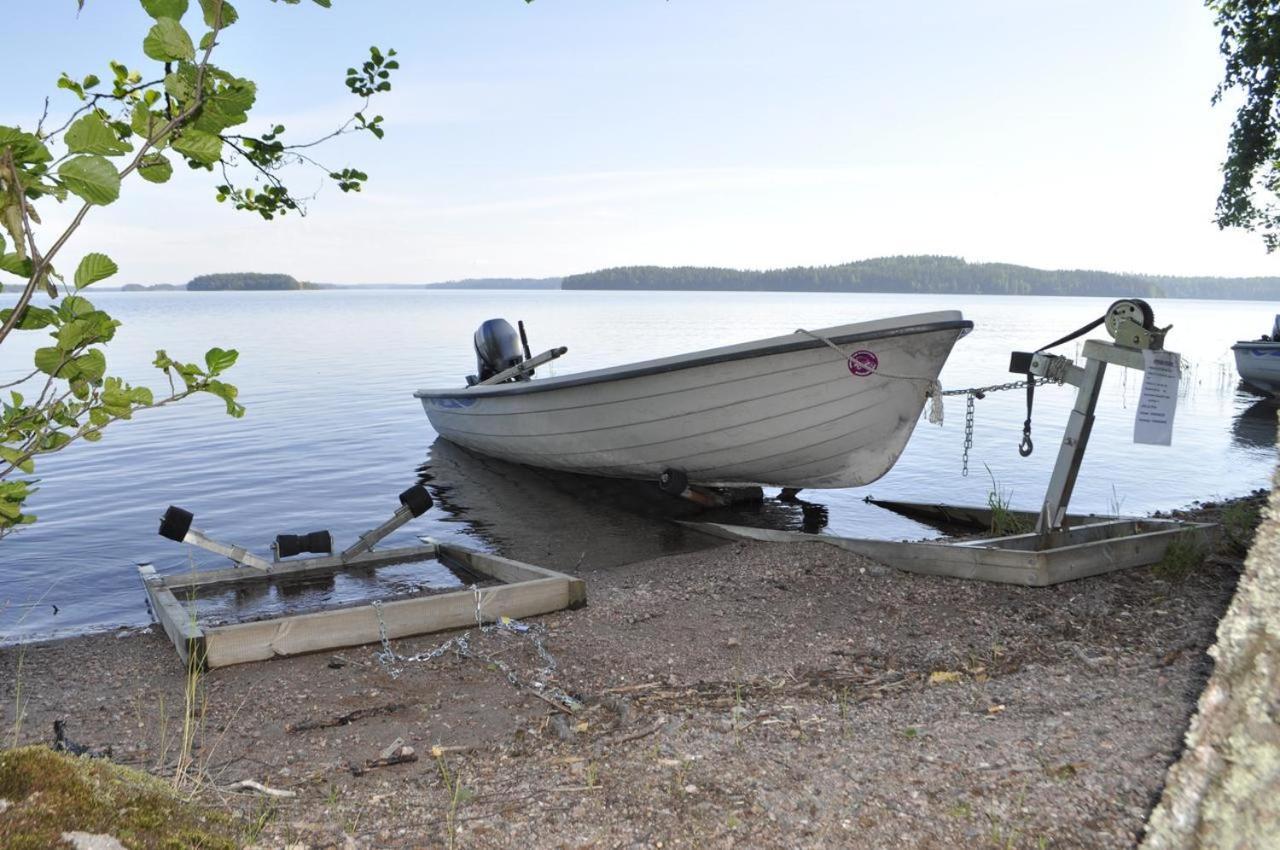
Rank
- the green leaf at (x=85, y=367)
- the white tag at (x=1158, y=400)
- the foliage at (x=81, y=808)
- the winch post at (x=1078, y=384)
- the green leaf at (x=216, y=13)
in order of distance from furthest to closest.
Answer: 1. the winch post at (x=1078, y=384)
2. the white tag at (x=1158, y=400)
3. the foliage at (x=81, y=808)
4. the green leaf at (x=85, y=367)
5. the green leaf at (x=216, y=13)

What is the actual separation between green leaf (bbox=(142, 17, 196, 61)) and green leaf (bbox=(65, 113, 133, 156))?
0.49 feet

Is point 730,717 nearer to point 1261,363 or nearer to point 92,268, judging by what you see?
point 92,268

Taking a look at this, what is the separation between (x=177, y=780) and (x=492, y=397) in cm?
967

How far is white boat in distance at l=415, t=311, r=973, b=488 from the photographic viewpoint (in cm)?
873

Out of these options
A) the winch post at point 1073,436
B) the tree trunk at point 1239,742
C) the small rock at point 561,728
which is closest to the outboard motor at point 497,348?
the winch post at point 1073,436

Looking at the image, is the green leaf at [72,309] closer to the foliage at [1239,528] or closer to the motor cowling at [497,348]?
the foliage at [1239,528]

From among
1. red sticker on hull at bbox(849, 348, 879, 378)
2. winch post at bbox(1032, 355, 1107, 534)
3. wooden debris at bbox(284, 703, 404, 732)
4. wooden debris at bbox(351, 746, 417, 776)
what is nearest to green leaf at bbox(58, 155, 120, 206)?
wooden debris at bbox(351, 746, 417, 776)

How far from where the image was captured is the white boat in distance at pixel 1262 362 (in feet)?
73.4

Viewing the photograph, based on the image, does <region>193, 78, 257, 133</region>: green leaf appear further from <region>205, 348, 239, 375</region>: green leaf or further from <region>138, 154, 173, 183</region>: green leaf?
<region>205, 348, 239, 375</region>: green leaf

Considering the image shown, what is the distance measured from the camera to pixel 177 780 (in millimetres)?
3184

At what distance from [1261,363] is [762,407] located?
19866 millimetres

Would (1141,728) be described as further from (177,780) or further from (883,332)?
(883,332)

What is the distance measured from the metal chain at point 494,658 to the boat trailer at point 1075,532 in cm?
298

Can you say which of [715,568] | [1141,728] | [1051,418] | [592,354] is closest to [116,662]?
[715,568]
